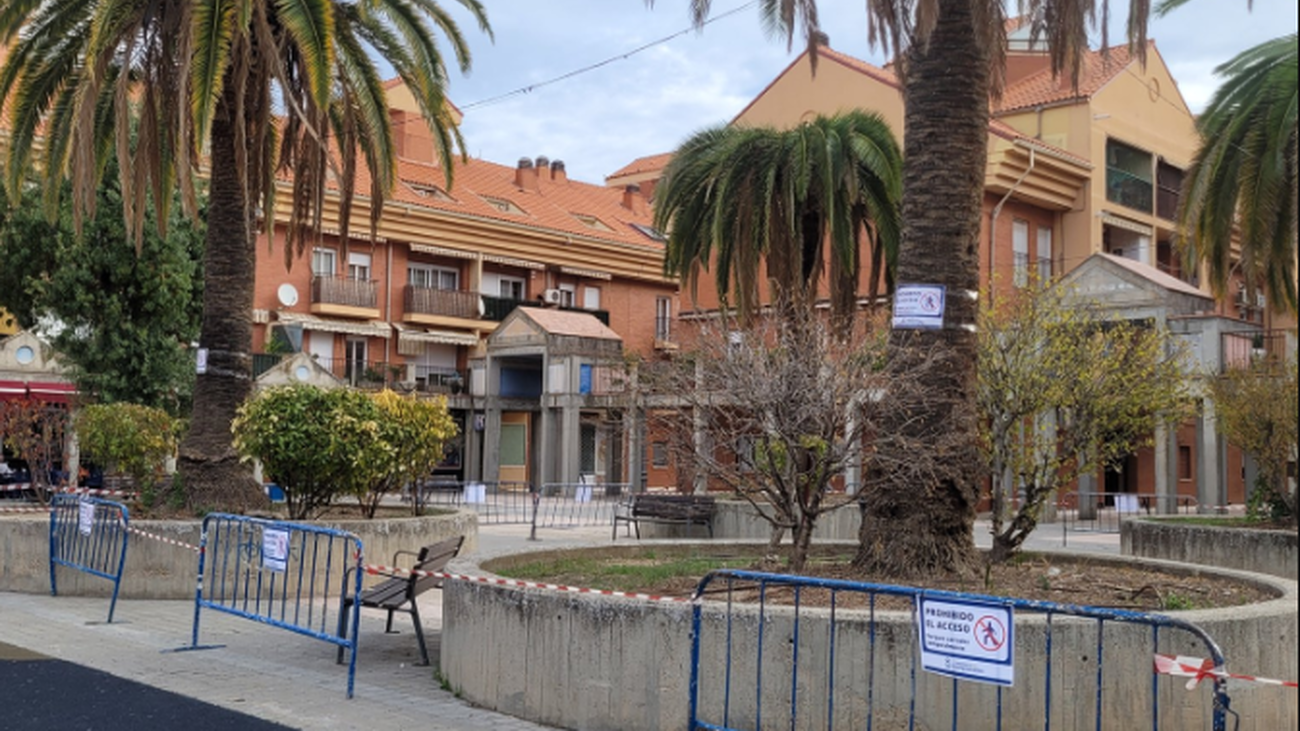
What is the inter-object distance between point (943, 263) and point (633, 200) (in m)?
45.8

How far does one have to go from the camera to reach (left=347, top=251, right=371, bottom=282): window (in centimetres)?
4228

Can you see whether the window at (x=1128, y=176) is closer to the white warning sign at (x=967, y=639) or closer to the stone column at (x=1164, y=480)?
the stone column at (x=1164, y=480)

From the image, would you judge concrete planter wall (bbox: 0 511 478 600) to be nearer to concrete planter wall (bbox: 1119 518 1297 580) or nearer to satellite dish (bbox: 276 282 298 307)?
concrete planter wall (bbox: 1119 518 1297 580)

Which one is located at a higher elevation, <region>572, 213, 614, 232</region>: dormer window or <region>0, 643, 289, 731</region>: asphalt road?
<region>572, 213, 614, 232</region>: dormer window

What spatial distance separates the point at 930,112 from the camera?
9.66m

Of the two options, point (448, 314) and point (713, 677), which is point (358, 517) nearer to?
point (713, 677)

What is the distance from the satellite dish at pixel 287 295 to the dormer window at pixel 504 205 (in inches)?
390

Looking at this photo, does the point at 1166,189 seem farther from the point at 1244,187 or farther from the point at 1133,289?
the point at 1244,187

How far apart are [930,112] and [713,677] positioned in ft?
16.2

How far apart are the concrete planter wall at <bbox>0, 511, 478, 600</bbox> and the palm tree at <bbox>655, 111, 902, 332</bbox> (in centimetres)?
886

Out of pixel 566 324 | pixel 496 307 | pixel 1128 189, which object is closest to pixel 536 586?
pixel 566 324

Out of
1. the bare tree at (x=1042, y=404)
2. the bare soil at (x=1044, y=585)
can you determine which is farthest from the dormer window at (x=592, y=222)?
the bare soil at (x=1044, y=585)

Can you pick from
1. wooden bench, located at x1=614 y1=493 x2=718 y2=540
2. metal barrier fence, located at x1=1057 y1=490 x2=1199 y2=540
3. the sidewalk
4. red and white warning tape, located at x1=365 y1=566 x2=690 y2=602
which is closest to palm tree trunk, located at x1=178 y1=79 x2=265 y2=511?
the sidewalk

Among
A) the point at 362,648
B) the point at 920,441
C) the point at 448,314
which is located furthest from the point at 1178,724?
the point at 448,314
